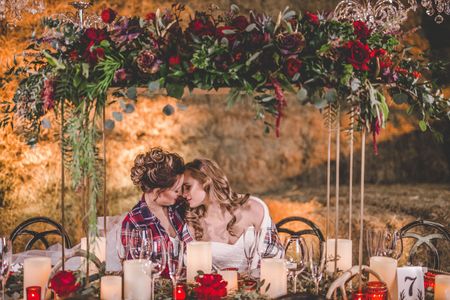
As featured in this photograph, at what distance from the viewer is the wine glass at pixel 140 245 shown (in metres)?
2.21

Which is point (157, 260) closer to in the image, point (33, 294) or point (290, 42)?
point (33, 294)

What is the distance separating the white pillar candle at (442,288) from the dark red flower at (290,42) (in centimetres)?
105

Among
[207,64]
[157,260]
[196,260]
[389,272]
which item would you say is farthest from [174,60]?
[389,272]

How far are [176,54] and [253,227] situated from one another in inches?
78.7

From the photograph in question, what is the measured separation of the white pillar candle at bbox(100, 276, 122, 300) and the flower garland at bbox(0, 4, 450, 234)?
38cm

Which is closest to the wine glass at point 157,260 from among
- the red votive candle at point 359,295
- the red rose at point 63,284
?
the red rose at point 63,284

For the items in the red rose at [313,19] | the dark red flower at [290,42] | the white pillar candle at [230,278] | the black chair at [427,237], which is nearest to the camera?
Answer: the dark red flower at [290,42]

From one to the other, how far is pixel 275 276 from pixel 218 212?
158 centimetres

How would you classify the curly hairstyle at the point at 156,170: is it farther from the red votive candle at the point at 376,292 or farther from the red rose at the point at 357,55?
the red rose at the point at 357,55

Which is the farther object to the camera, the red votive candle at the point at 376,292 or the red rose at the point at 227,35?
the red votive candle at the point at 376,292

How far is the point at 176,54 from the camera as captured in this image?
189 cm

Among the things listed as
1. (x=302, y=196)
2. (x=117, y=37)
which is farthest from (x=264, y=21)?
(x=302, y=196)

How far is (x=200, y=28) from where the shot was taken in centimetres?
191

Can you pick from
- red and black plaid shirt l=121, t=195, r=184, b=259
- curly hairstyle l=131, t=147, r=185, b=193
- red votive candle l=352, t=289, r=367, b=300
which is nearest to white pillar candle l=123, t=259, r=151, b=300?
red votive candle l=352, t=289, r=367, b=300
